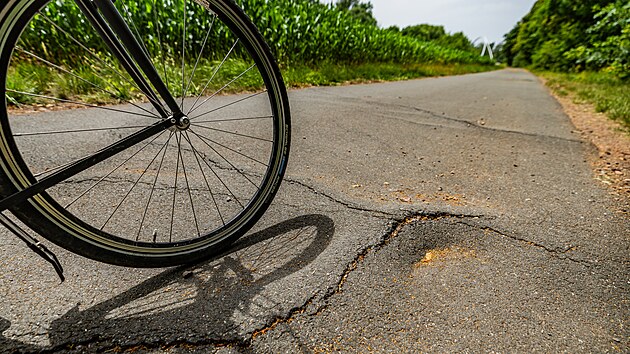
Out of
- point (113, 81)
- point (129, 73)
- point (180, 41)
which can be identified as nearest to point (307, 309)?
point (129, 73)

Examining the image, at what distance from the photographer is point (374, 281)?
4.55ft

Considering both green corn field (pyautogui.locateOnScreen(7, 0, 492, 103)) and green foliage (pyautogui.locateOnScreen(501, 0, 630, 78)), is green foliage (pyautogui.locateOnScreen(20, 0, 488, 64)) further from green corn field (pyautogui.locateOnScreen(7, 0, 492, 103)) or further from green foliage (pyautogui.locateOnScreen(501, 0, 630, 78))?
green foliage (pyautogui.locateOnScreen(501, 0, 630, 78))

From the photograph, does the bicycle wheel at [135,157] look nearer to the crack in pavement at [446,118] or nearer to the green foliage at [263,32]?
the green foliage at [263,32]

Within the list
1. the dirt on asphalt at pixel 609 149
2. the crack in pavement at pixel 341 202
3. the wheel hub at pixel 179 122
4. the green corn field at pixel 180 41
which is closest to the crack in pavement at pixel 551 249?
the crack in pavement at pixel 341 202

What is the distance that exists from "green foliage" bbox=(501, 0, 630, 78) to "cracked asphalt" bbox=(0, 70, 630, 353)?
32.8ft

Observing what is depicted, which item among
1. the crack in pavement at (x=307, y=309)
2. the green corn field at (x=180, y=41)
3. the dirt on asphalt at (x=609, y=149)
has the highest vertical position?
the green corn field at (x=180, y=41)

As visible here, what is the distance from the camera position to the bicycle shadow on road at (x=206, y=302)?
1.12 metres

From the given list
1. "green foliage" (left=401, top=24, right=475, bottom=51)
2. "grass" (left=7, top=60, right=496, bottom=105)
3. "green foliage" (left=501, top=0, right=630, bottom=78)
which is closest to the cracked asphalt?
"grass" (left=7, top=60, right=496, bottom=105)

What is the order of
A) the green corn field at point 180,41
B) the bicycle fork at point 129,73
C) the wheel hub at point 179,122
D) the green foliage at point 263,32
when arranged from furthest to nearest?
the green foliage at point 263,32, the green corn field at point 180,41, the wheel hub at point 179,122, the bicycle fork at point 129,73

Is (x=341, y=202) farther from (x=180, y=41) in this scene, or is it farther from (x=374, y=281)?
(x=180, y=41)

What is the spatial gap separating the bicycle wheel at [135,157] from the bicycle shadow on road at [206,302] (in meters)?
0.10

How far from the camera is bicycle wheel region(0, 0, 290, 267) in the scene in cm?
107

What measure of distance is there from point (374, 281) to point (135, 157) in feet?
6.33

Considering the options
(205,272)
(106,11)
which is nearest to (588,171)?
(205,272)
